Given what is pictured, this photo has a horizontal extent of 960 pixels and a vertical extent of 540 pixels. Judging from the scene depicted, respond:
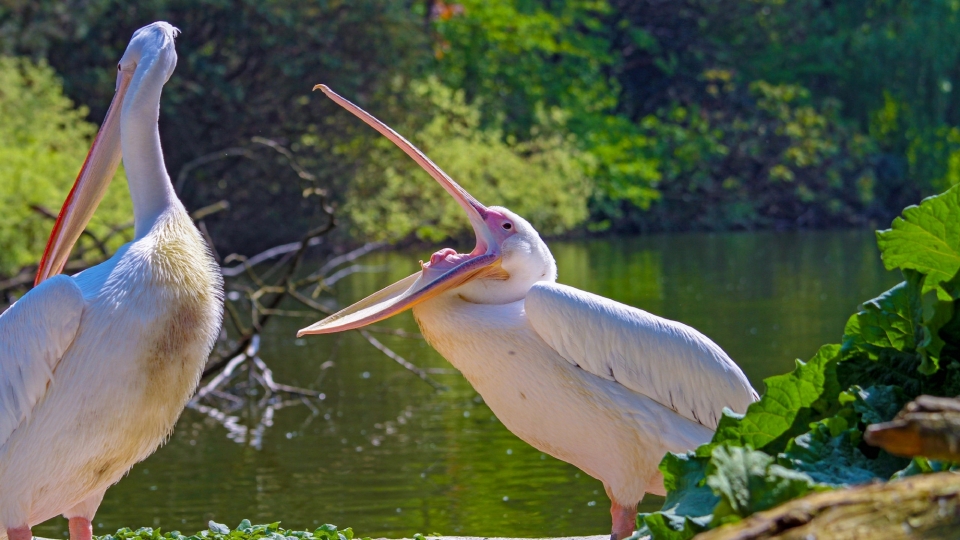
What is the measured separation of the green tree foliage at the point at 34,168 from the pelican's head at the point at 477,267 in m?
5.92

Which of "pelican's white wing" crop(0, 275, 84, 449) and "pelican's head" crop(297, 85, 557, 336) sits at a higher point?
"pelican's head" crop(297, 85, 557, 336)

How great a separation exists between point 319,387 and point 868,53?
24527 mm

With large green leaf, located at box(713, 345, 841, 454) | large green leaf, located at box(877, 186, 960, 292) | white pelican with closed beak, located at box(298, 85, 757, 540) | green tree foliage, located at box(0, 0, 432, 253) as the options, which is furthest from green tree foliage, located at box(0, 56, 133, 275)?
large green leaf, located at box(877, 186, 960, 292)

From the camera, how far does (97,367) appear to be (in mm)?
3363

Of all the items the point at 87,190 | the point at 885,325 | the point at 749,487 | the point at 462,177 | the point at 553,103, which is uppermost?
the point at 885,325

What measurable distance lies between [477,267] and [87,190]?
1271mm

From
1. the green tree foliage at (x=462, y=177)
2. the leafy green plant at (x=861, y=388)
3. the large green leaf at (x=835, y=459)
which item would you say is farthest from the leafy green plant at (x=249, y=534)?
the green tree foliage at (x=462, y=177)

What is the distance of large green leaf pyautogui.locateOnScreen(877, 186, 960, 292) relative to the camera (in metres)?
2.29

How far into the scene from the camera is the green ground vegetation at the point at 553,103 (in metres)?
21.0

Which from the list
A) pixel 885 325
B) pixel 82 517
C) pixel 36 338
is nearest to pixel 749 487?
pixel 885 325

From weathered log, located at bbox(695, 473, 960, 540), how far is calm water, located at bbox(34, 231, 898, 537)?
4047 millimetres

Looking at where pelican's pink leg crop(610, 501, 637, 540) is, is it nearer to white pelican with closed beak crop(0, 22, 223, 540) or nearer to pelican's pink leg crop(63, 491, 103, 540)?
white pelican with closed beak crop(0, 22, 223, 540)

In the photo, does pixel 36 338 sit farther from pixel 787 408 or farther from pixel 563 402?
pixel 787 408

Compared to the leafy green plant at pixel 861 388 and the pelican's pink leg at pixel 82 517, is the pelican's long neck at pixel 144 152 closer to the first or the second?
the pelican's pink leg at pixel 82 517
